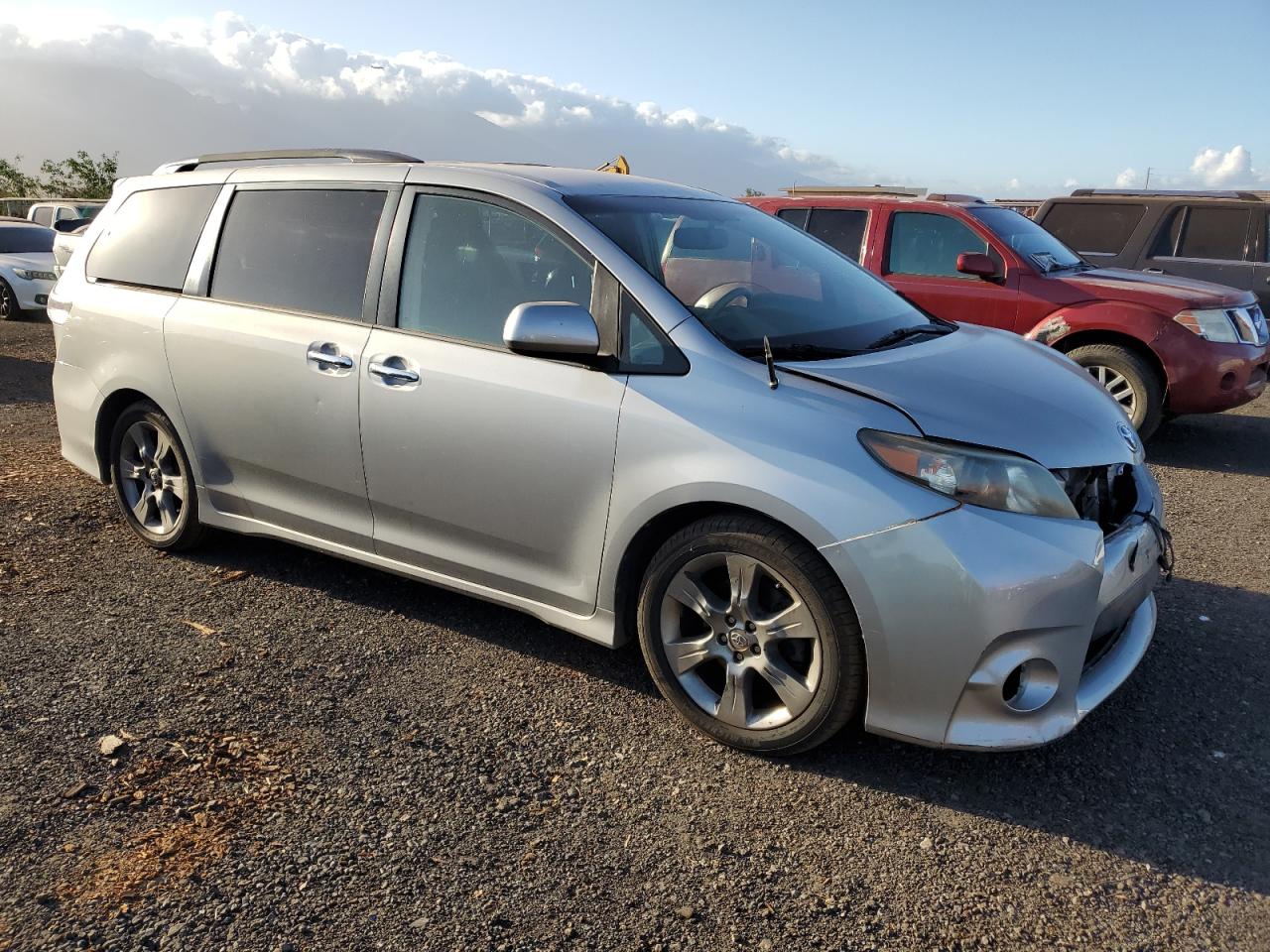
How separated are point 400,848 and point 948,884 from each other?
1455 mm

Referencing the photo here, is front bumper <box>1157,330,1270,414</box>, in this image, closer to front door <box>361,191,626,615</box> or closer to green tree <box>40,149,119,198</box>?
front door <box>361,191,626,615</box>

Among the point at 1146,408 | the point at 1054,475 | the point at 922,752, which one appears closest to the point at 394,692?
the point at 922,752

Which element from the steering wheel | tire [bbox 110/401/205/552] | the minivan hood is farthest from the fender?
tire [bbox 110/401/205/552]

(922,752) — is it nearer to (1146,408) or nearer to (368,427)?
(368,427)

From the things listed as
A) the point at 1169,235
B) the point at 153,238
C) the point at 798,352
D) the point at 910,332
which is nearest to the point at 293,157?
the point at 153,238

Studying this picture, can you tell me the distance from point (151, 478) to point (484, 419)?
2.24 metres

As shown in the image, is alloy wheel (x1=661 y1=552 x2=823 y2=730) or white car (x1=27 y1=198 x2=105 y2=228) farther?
white car (x1=27 y1=198 x2=105 y2=228)

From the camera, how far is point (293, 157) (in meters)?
4.37

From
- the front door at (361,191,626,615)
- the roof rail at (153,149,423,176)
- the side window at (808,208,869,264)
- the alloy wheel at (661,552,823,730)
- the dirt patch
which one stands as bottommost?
the dirt patch

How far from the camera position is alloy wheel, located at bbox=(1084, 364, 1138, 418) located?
7.32 m

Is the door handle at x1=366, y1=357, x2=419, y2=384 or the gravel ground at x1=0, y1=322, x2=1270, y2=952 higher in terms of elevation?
the door handle at x1=366, y1=357, x2=419, y2=384

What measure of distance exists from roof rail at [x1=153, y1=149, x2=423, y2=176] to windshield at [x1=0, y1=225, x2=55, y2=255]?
42.3 ft

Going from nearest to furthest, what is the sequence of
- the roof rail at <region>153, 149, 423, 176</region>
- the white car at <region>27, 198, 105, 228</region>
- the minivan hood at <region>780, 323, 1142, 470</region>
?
the minivan hood at <region>780, 323, 1142, 470</region> → the roof rail at <region>153, 149, 423, 176</region> → the white car at <region>27, 198, 105, 228</region>

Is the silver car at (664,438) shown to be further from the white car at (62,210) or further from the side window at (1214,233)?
the white car at (62,210)
